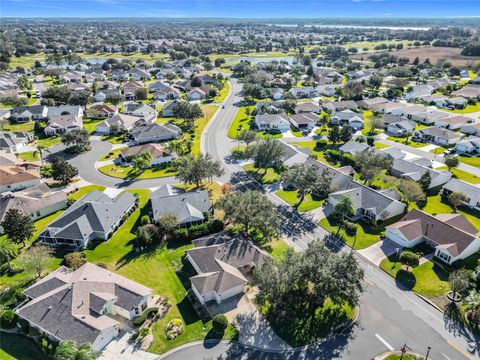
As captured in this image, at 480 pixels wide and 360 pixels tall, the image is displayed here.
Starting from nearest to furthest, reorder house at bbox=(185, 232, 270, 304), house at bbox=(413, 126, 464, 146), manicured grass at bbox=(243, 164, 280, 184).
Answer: house at bbox=(185, 232, 270, 304) → manicured grass at bbox=(243, 164, 280, 184) → house at bbox=(413, 126, 464, 146)

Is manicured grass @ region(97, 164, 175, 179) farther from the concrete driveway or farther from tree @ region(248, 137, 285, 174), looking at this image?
the concrete driveway

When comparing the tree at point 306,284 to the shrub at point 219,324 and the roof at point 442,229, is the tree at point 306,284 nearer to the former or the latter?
the shrub at point 219,324

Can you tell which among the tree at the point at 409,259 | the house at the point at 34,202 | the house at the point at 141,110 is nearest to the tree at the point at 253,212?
the tree at the point at 409,259

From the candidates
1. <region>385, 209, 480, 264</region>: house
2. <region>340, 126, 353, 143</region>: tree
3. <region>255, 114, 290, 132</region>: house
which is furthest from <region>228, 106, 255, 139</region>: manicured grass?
<region>385, 209, 480, 264</region>: house

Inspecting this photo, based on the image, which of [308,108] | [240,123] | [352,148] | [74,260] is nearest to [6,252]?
[74,260]

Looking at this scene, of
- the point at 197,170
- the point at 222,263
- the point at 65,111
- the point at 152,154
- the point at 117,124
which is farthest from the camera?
the point at 65,111

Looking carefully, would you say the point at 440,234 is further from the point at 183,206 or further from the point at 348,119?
the point at 348,119
